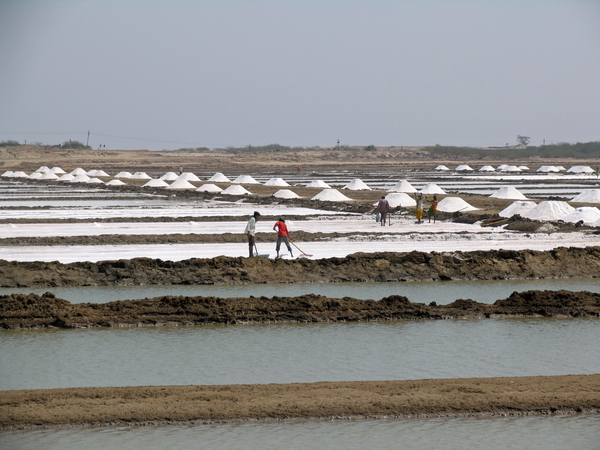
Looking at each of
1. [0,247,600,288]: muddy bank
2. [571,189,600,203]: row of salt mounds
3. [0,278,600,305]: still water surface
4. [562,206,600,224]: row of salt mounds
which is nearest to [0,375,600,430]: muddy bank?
[0,278,600,305]: still water surface

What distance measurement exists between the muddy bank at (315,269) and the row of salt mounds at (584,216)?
8.41 meters

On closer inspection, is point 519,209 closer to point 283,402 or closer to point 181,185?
point 283,402

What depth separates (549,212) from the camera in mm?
26078

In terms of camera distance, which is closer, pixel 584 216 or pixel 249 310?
pixel 249 310

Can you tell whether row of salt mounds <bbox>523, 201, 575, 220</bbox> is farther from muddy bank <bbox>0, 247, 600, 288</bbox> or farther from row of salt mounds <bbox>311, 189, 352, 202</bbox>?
row of salt mounds <bbox>311, 189, 352, 202</bbox>

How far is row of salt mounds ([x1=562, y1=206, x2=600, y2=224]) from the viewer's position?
24.6 metres

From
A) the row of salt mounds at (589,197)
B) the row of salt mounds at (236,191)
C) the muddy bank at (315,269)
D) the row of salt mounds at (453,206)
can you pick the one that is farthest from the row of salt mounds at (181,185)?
the muddy bank at (315,269)

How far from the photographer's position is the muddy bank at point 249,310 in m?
11.3

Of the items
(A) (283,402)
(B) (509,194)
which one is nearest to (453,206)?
(B) (509,194)

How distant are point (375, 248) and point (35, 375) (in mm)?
12322

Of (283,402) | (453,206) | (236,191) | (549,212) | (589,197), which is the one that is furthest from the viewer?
(236,191)

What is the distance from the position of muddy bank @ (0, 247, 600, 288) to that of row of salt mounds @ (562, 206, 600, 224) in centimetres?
841

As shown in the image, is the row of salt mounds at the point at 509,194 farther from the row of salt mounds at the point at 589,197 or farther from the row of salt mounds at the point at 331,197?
the row of salt mounds at the point at 331,197

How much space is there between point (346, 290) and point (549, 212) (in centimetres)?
1435
